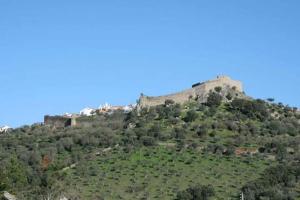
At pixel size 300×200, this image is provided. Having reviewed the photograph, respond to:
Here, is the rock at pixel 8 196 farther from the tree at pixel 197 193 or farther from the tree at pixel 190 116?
the tree at pixel 190 116

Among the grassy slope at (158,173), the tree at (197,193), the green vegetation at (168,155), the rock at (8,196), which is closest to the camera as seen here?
the rock at (8,196)

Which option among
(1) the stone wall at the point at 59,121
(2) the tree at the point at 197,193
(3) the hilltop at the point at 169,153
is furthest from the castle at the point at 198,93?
(2) the tree at the point at 197,193

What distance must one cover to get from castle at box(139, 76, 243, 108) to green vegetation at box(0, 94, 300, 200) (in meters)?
1.08

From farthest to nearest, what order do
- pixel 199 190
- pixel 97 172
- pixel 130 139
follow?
pixel 130 139
pixel 97 172
pixel 199 190

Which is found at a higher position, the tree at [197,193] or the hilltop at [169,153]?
the hilltop at [169,153]

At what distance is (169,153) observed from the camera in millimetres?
69562

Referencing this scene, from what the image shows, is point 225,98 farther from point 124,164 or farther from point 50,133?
point 124,164

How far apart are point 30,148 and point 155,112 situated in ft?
48.0

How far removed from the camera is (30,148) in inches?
3000

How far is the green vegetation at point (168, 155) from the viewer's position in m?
55.5

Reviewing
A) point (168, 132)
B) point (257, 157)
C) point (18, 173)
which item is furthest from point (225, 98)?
point (18, 173)

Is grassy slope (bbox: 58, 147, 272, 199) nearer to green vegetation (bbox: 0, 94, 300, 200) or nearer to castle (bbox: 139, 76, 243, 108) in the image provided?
green vegetation (bbox: 0, 94, 300, 200)

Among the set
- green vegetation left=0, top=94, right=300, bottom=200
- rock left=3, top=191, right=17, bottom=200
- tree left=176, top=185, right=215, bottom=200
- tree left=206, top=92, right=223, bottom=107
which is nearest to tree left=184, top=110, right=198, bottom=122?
green vegetation left=0, top=94, right=300, bottom=200

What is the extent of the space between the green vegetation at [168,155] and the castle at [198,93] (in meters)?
1.08
